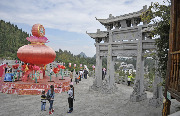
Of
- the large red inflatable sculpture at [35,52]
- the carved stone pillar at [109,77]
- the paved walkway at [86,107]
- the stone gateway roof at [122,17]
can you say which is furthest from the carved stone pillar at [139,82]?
the large red inflatable sculpture at [35,52]

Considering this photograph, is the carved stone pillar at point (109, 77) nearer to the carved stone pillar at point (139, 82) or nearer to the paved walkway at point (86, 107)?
the paved walkway at point (86, 107)

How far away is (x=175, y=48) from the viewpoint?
438cm

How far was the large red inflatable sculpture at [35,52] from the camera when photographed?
12.2 metres

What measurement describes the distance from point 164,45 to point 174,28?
158cm

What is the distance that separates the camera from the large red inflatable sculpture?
39.9 ft

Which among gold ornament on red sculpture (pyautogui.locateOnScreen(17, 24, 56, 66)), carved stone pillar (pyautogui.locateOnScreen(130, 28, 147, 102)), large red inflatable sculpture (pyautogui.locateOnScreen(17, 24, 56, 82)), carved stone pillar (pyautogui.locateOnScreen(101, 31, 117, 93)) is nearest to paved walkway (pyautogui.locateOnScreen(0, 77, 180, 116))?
carved stone pillar (pyautogui.locateOnScreen(130, 28, 147, 102))

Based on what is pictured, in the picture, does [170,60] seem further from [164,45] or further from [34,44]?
[34,44]

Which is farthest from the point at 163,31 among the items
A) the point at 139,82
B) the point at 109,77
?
the point at 109,77

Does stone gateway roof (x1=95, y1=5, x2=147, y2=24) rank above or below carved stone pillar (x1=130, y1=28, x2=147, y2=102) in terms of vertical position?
above

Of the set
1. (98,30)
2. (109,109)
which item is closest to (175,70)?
(109,109)

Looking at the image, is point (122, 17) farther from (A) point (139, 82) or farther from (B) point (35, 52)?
(B) point (35, 52)

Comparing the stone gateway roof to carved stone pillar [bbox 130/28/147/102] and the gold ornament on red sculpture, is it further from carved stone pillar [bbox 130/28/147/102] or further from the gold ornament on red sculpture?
the gold ornament on red sculpture

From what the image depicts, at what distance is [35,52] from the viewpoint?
12.2 metres

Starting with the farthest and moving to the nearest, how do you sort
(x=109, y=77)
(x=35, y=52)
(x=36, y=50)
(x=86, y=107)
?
(x=36, y=50) < (x=35, y=52) < (x=109, y=77) < (x=86, y=107)
